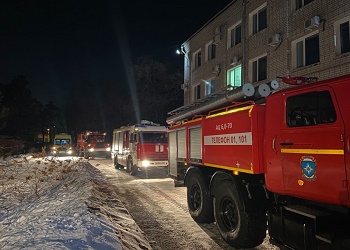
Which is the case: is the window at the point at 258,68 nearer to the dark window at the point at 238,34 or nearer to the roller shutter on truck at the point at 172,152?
the dark window at the point at 238,34

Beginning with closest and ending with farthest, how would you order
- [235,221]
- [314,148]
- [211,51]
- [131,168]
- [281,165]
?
[314,148]
[281,165]
[235,221]
[131,168]
[211,51]

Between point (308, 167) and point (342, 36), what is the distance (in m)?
9.12

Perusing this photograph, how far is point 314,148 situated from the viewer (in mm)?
3652

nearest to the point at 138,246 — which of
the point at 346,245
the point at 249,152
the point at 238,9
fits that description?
the point at 249,152

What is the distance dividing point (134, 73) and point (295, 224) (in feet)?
111

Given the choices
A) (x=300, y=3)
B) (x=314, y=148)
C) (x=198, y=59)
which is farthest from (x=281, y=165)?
(x=198, y=59)

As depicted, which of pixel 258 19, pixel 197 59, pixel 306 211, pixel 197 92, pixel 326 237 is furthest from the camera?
pixel 197 59

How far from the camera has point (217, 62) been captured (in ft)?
62.1

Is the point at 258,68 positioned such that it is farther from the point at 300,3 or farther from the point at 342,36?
the point at 342,36

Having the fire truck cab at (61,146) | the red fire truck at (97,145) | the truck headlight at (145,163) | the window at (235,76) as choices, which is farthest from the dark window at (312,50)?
the fire truck cab at (61,146)

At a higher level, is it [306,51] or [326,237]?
[306,51]

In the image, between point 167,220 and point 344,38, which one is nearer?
point 167,220

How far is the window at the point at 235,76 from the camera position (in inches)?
664

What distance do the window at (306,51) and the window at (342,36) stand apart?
0.99 metres
